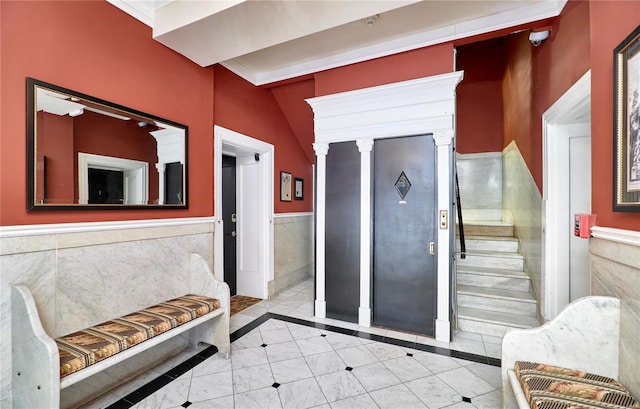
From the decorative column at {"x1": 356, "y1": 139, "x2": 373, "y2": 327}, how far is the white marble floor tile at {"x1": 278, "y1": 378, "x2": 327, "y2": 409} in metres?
1.09

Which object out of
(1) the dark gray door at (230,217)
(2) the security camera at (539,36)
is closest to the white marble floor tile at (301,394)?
(1) the dark gray door at (230,217)

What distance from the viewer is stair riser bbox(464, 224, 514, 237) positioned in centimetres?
401

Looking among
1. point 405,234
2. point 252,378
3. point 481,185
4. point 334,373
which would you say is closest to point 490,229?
point 481,185

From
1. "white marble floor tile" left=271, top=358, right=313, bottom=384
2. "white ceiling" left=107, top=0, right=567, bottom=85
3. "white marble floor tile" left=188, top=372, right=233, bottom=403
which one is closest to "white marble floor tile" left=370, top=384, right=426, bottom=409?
"white marble floor tile" left=271, top=358, right=313, bottom=384

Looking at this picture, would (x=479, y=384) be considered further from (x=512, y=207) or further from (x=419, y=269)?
(x=512, y=207)

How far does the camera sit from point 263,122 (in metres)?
4.01

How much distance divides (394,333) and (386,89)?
2.56 meters

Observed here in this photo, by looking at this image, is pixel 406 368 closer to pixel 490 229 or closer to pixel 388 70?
pixel 490 229

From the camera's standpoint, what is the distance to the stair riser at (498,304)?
298 cm

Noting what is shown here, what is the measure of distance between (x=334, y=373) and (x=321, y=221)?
158cm

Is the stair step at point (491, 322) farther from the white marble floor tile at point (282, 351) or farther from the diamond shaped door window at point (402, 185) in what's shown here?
the white marble floor tile at point (282, 351)

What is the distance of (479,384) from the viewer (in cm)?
210

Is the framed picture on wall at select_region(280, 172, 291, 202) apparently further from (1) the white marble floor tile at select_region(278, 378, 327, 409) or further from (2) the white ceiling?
(1) the white marble floor tile at select_region(278, 378, 327, 409)

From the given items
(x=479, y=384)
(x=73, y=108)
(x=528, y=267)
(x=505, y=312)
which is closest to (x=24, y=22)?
(x=73, y=108)
